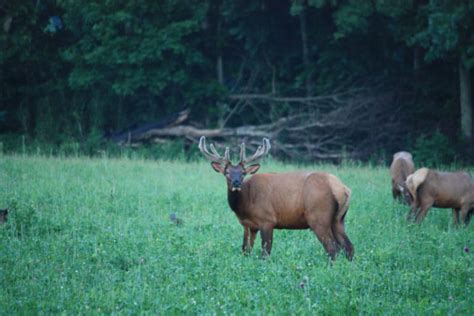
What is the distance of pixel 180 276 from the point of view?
873 centimetres

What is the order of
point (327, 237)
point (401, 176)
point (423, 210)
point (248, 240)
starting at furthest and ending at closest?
point (401, 176)
point (423, 210)
point (248, 240)
point (327, 237)

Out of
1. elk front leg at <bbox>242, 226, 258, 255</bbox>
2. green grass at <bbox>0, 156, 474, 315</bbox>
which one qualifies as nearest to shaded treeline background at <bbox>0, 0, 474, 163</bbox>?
green grass at <bbox>0, 156, 474, 315</bbox>

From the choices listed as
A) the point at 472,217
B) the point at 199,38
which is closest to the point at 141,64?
the point at 199,38

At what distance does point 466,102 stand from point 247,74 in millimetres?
8841

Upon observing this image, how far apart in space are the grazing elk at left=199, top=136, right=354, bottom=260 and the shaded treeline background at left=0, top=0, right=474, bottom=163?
1291 cm

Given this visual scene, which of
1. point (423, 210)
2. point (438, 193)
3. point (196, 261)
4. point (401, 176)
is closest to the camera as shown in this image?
point (196, 261)

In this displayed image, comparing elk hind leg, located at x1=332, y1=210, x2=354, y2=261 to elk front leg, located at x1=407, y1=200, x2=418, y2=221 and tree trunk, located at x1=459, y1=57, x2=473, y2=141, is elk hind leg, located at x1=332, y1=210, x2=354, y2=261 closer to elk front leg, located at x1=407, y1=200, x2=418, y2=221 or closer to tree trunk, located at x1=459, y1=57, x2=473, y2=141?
elk front leg, located at x1=407, y1=200, x2=418, y2=221

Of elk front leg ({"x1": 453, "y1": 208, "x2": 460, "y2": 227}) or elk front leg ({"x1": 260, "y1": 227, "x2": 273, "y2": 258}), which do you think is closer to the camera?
elk front leg ({"x1": 260, "y1": 227, "x2": 273, "y2": 258})

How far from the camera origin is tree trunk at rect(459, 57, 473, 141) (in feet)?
77.7

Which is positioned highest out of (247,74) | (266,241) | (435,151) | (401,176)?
(247,74)

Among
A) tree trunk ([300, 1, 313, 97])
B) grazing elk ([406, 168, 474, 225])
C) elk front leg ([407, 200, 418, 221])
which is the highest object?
tree trunk ([300, 1, 313, 97])

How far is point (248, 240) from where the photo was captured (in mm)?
10594

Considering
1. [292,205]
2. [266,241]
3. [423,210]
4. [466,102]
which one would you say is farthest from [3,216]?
[466,102]

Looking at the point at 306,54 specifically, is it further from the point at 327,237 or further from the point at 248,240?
the point at 327,237
